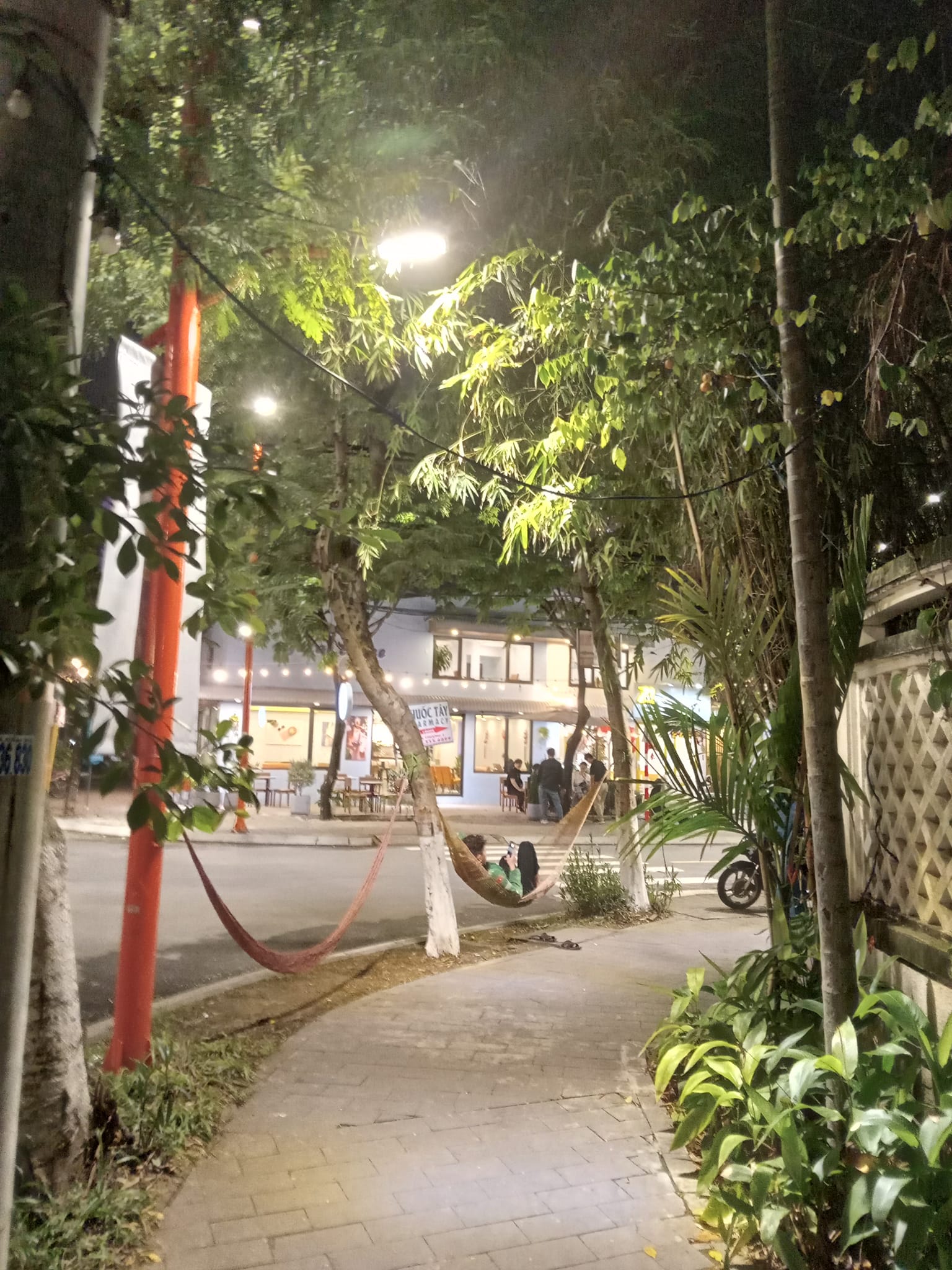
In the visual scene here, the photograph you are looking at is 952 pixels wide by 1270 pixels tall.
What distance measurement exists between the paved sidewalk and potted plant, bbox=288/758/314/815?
736 inches

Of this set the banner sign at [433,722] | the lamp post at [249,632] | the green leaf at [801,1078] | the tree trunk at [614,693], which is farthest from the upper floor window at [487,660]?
the green leaf at [801,1078]

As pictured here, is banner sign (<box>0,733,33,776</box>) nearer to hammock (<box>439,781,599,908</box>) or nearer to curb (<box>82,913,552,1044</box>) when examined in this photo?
curb (<box>82,913,552,1044</box>)

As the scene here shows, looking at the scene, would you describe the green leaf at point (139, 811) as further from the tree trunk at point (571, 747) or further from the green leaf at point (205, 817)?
the tree trunk at point (571, 747)

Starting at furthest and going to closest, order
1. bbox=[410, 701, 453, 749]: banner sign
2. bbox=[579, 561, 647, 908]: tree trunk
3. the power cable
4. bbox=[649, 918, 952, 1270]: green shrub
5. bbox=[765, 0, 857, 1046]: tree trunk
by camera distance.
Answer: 1. bbox=[579, 561, 647, 908]: tree trunk
2. bbox=[410, 701, 453, 749]: banner sign
3. the power cable
4. bbox=[765, 0, 857, 1046]: tree trunk
5. bbox=[649, 918, 952, 1270]: green shrub

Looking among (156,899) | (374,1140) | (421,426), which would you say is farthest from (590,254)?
(374,1140)

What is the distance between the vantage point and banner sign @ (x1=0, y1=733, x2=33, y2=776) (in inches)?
97.9

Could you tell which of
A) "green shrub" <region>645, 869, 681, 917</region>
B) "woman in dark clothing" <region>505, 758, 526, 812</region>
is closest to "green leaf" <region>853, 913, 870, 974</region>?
"green shrub" <region>645, 869, 681, 917</region>

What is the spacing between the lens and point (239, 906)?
11.6 meters

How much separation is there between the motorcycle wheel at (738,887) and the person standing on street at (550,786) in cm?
1033

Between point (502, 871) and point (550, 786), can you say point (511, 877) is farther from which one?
point (550, 786)

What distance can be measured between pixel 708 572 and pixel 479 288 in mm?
3117

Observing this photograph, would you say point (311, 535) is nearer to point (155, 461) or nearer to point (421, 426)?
point (421, 426)

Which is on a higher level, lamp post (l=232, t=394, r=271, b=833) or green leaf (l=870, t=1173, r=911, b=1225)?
lamp post (l=232, t=394, r=271, b=833)

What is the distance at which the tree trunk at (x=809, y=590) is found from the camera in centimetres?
348
